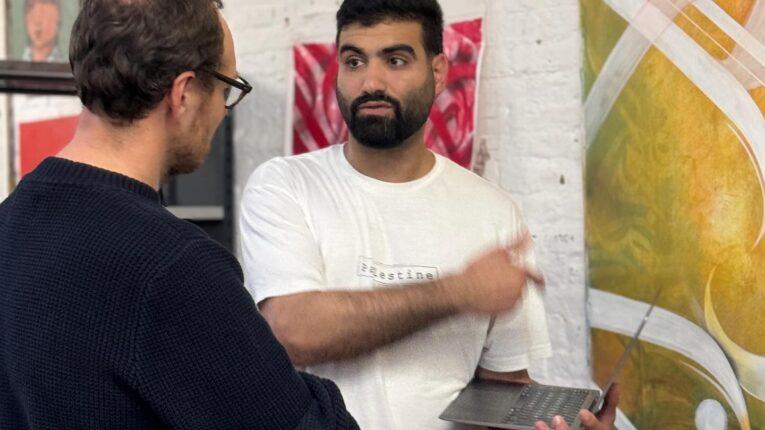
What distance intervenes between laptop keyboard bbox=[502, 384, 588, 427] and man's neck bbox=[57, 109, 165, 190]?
0.64m

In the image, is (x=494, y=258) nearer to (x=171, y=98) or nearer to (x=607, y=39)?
(x=171, y=98)

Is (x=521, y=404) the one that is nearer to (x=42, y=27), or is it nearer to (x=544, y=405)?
(x=544, y=405)

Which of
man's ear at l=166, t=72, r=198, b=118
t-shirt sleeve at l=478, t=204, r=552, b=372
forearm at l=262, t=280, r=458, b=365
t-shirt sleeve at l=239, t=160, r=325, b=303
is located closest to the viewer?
man's ear at l=166, t=72, r=198, b=118

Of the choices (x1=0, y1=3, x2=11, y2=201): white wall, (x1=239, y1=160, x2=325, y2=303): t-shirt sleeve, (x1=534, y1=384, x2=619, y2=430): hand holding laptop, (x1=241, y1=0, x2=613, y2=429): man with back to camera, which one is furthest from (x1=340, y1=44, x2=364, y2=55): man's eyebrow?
(x1=0, y1=3, x2=11, y2=201): white wall

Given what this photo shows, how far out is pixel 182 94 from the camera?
1088 mm

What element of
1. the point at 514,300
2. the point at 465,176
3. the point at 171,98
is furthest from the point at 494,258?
the point at 171,98

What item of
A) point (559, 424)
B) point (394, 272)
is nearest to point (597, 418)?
point (559, 424)

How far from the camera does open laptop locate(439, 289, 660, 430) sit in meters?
1.42

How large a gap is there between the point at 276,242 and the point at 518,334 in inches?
18.6

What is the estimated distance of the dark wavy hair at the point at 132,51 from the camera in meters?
1.04

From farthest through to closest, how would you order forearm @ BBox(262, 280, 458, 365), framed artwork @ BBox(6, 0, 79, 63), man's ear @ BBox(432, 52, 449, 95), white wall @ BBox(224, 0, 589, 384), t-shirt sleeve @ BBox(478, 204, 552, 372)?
1. framed artwork @ BBox(6, 0, 79, 63)
2. white wall @ BBox(224, 0, 589, 384)
3. man's ear @ BBox(432, 52, 449, 95)
4. t-shirt sleeve @ BBox(478, 204, 552, 372)
5. forearm @ BBox(262, 280, 458, 365)

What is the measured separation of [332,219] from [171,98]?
0.66m

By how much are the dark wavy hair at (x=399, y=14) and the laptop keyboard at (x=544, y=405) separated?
0.75 metres

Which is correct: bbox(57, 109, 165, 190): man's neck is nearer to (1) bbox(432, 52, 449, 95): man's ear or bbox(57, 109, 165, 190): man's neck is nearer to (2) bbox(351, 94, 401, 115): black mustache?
(2) bbox(351, 94, 401, 115): black mustache
